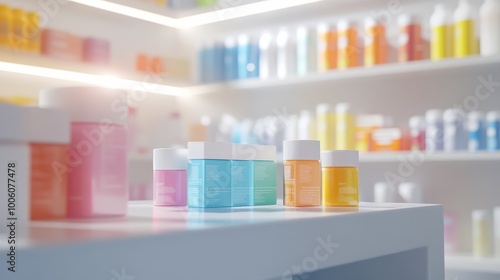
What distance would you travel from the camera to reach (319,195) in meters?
1.12

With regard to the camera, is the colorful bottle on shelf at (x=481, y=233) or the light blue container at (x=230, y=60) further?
the light blue container at (x=230, y=60)

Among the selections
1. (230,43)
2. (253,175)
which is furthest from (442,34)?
(253,175)

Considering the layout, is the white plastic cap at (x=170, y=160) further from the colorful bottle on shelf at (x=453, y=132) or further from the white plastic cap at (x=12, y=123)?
the colorful bottle on shelf at (x=453, y=132)

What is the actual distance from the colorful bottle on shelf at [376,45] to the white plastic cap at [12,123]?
2122 millimetres

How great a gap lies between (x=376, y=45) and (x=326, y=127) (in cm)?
42

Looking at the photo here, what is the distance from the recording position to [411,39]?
2508 millimetres

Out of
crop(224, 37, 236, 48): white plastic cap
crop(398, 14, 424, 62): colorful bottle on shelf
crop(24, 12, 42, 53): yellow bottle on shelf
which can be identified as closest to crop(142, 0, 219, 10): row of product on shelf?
crop(224, 37, 236, 48): white plastic cap

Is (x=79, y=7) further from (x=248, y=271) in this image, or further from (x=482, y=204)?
(x=248, y=271)

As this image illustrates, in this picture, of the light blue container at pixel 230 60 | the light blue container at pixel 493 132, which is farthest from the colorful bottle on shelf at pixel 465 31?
the light blue container at pixel 230 60

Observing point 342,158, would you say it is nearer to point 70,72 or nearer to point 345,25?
point 345,25

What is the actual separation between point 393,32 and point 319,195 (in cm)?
177

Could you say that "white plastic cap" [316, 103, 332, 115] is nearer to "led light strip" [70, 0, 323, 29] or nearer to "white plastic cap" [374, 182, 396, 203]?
"white plastic cap" [374, 182, 396, 203]

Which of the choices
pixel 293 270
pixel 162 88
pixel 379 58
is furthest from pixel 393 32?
pixel 293 270

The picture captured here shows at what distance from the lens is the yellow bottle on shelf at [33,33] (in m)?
2.46
